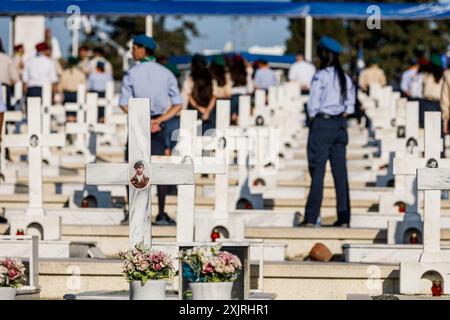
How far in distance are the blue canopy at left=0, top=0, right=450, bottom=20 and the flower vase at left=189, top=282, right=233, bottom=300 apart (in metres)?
15.9

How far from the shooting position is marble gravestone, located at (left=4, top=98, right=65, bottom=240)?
15.1 m

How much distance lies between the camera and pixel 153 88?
52.3 ft

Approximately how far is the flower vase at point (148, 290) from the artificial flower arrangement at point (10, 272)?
962 millimetres

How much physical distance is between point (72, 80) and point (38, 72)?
239 centimetres

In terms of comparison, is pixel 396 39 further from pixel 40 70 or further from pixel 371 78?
pixel 40 70

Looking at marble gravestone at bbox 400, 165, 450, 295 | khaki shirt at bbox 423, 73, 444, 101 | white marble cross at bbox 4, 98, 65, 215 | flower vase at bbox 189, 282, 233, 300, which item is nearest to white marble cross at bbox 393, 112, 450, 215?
marble gravestone at bbox 400, 165, 450, 295

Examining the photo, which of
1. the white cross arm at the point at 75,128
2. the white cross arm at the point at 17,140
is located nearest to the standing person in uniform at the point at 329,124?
the white cross arm at the point at 17,140

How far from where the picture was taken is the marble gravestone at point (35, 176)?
15117 mm

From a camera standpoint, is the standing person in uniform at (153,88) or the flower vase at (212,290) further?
the standing person in uniform at (153,88)

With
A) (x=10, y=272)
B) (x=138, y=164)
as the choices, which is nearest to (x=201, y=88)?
(x=138, y=164)

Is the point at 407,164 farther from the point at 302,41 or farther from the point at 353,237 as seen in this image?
the point at 302,41

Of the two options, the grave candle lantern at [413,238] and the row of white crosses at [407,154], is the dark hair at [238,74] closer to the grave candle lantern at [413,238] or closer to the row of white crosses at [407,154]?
the row of white crosses at [407,154]

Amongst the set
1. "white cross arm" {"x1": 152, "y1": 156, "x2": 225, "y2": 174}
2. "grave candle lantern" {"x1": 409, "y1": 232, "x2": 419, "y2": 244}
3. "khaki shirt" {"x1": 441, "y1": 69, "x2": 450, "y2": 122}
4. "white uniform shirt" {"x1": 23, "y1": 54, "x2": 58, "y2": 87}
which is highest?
"white uniform shirt" {"x1": 23, "y1": 54, "x2": 58, "y2": 87}

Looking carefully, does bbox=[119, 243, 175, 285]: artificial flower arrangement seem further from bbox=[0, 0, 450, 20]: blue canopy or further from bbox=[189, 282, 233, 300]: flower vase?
bbox=[0, 0, 450, 20]: blue canopy
